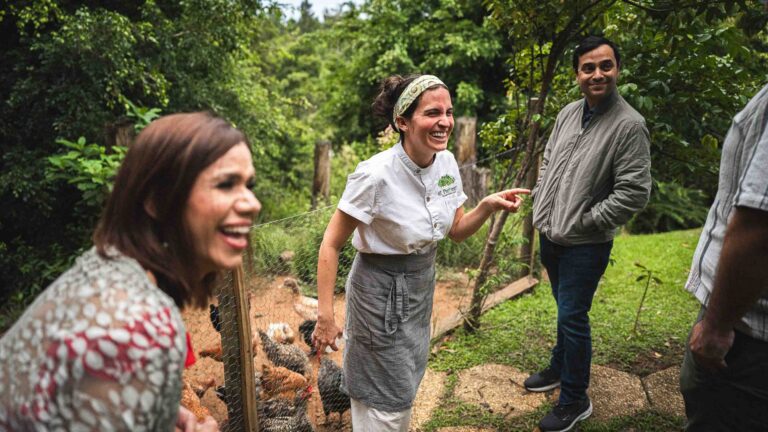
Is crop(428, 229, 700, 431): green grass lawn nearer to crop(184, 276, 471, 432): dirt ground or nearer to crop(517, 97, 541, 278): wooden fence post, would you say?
crop(517, 97, 541, 278): wooden fence post

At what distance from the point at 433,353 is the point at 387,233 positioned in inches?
79.4

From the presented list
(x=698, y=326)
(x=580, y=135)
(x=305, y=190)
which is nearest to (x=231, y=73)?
(x=305, y=190)

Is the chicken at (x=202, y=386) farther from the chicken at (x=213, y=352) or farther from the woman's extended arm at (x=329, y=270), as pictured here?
the woman's extended arm at (x=329, y=270)

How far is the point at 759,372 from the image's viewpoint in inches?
52.2

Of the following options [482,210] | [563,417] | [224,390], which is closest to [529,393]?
[563,417]

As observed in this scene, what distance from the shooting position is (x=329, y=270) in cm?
208

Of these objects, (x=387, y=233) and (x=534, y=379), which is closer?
(x=387, y=233)

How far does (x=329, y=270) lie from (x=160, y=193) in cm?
113

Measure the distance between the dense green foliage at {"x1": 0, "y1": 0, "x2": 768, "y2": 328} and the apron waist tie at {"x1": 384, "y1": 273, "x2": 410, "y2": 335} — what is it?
1.00 metres

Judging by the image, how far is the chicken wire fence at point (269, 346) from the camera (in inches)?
96.9

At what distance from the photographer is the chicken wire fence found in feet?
8.07

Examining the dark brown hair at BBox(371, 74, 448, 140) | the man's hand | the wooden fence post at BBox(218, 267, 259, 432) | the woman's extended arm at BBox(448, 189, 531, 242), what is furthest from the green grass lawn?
the dark brown hair at BBox(371, 74, 448, 140)

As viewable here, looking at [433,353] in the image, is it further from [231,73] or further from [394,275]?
[231,73]

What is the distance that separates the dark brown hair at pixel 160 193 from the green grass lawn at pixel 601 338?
2.40m
